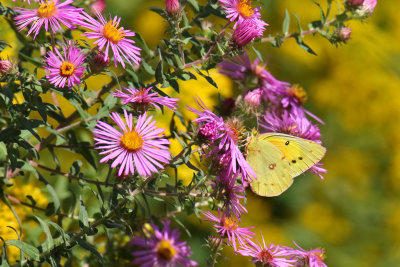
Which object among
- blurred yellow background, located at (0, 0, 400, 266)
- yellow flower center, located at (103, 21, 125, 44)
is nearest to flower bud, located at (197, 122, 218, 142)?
yellow flower center, located at (103, 21, 125, 44)

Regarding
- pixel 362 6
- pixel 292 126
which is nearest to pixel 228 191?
pixel 292 126

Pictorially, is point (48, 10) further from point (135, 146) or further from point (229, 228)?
point (229, 228)

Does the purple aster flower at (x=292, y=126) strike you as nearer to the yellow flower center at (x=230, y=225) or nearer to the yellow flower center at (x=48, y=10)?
the yellow flower center at (x=230, y=225)

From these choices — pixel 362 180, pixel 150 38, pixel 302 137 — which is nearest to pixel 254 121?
pixel 302 137

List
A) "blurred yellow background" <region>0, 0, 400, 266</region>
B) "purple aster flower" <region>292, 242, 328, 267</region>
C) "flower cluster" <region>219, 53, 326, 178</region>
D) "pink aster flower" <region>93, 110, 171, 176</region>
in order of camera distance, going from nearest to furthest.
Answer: "pink aster flower" <region>93, 110, 171, 176</region>
"purple aster flower" <region>292, 242, 328, 267</region>
"flower cluster" <region>219, 53, 326, 178</region>
"blurred yellow background" <region>0, 0, 400, 266</region>

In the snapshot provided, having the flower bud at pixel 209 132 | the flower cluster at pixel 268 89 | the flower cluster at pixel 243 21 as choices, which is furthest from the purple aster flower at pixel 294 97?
the flower bud at pixel 209 132

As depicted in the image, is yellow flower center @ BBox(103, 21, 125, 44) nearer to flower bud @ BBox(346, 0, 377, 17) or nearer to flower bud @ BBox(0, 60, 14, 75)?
flower bud @ BBox(0, 60, 14, 75)
